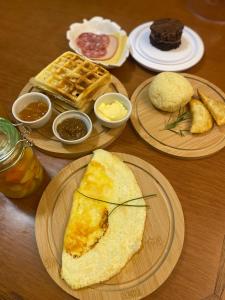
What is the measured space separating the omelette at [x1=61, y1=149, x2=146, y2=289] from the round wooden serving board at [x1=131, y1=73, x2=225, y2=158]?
230 mm

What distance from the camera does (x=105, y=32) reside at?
6.30ft

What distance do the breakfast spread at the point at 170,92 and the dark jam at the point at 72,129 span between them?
395 mm

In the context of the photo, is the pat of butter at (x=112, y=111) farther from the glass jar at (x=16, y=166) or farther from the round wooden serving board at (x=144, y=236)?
the glass jar at (x=16, y=166)

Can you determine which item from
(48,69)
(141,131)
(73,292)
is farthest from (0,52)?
(73,292)

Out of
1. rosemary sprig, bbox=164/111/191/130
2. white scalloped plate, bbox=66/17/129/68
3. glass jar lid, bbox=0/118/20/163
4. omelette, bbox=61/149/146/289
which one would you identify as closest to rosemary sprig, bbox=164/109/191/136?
rosemary sprig, bbox=164/111/191/130

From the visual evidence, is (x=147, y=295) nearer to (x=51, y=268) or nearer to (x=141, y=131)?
(x=51, y=268)

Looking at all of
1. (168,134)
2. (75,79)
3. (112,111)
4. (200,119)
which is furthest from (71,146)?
(200,119)

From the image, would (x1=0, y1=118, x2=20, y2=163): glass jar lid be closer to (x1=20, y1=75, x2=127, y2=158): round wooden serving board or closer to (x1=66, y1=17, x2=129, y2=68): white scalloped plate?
(x1=20, y1=75, x2=127, y2=158): round wooden serving board

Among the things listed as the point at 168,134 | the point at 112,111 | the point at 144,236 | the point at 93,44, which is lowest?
the point at 144,236

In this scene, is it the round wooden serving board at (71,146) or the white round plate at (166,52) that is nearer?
the round wooden serving board at (71,146)

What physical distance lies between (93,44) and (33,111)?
62cm

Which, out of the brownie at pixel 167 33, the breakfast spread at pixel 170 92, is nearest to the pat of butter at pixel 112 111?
the breakfast spread at pixel 170 92

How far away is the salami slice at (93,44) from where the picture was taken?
1.78 m

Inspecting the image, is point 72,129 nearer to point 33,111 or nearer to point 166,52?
point 33,111
